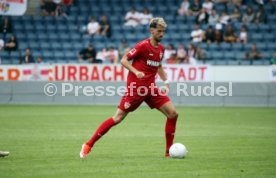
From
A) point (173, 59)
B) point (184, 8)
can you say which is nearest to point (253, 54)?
point (173, 59)

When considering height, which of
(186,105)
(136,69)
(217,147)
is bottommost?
(186,105)

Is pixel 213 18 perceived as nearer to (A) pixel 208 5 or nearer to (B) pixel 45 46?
(A) pixel 208 5

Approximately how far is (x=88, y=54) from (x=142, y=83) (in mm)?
17932

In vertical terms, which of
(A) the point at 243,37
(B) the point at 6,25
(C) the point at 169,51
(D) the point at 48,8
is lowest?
(C) the point at 169,51

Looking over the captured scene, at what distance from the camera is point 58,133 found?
53.1 ft

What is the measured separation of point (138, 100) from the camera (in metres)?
11.5

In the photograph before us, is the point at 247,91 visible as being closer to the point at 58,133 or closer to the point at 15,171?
the point at 58,133

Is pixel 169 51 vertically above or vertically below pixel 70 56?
above

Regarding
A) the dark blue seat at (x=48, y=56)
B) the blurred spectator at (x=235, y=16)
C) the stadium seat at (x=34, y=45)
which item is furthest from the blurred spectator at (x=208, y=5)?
the stadium seat at (x=34, y=45)

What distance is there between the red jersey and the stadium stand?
1759 cm

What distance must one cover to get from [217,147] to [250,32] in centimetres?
1857

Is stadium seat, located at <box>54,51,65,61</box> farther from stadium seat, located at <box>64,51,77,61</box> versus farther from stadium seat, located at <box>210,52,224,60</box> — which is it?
stadium seat, located at <box>210,52,224,60</box>

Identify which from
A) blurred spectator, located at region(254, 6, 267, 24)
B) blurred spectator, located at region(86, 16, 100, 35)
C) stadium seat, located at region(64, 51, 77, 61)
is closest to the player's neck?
stadium seat, located at region(64, 51, 77, 61)

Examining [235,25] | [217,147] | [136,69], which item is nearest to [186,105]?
[235,25]
